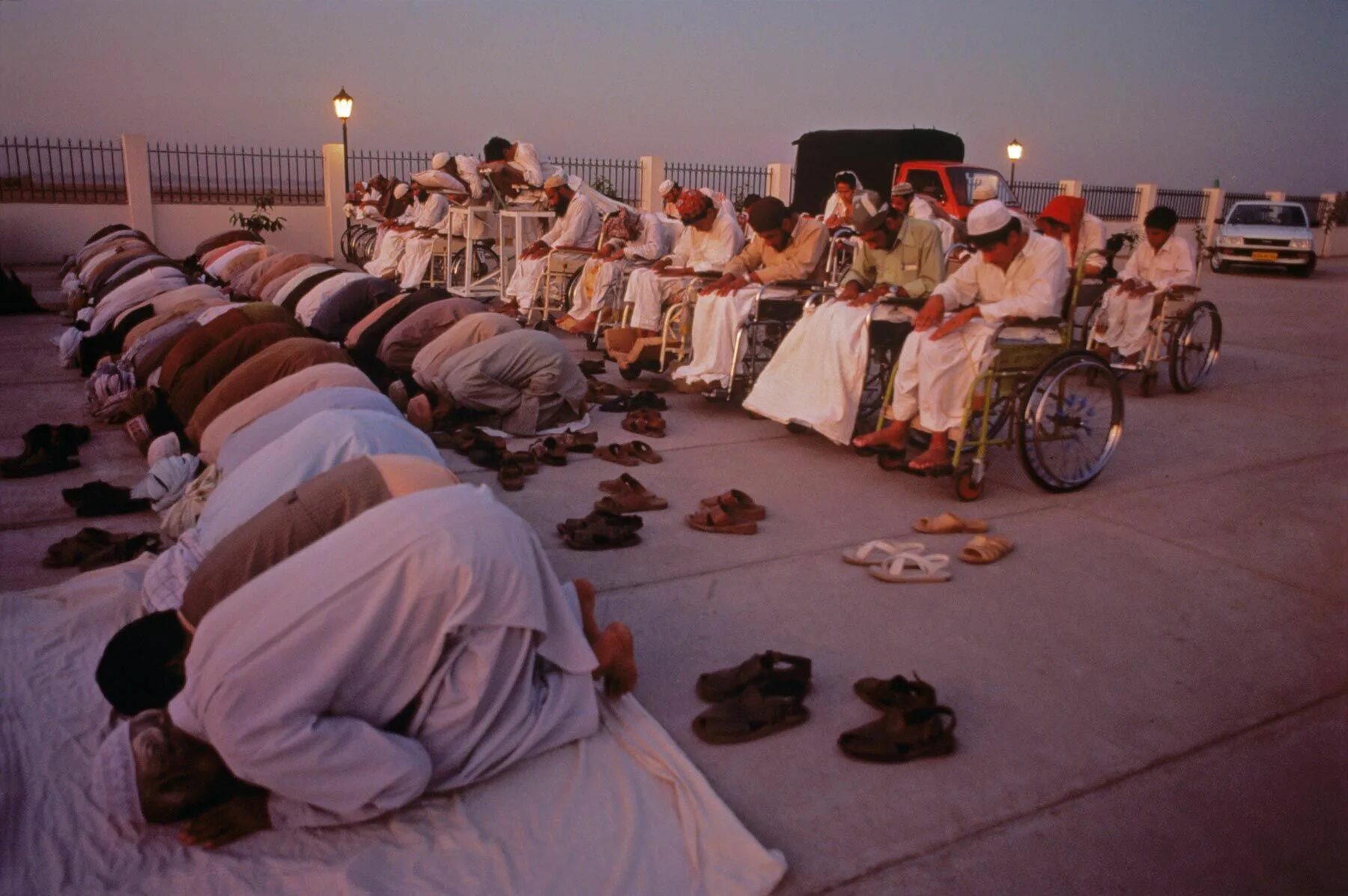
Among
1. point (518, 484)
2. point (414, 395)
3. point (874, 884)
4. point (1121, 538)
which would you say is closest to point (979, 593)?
point (1121, 538)

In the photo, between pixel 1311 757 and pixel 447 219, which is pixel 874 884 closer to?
pixel 1311 757

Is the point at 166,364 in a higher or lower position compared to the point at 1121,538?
higher

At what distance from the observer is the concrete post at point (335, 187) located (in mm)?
19328

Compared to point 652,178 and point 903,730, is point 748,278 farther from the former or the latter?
point 652,178

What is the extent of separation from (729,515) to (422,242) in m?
10.6

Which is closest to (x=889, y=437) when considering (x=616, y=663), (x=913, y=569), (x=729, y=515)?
(x=729, y=515)

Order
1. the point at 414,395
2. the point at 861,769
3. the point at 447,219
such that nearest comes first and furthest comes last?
the point at 861,769, the point at 414,395, the point at 447,219

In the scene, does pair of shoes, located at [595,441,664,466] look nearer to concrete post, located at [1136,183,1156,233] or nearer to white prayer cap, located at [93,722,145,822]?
white prayer cap, located at [93,722,145,822]

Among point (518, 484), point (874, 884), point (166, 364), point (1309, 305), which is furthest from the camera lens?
point (1309, 305)

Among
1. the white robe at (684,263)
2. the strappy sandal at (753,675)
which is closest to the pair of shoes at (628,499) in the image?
the strappy sandal at (753,675)

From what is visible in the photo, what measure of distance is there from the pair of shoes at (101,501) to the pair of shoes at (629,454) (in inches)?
95.7

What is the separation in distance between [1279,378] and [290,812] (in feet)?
30.2

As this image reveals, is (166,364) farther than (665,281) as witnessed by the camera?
No

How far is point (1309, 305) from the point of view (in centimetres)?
1499
